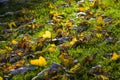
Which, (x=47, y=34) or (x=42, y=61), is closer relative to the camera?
(x=42, y=61)

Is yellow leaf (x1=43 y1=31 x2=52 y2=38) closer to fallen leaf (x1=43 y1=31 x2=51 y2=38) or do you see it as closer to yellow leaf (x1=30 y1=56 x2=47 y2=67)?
fallen leaf (x1=43 y1=31 x2=51 y2=38)

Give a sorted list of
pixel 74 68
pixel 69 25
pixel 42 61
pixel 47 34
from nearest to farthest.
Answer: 1. pixel 74 68
2. pixel 42 61
3. pixel 47 34
4. pixel 69 25

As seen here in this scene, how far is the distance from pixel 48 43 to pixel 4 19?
116 inches

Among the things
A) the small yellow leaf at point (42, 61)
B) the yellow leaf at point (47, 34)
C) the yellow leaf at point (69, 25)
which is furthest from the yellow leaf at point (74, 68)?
the yellow leaf at point (69, 25)

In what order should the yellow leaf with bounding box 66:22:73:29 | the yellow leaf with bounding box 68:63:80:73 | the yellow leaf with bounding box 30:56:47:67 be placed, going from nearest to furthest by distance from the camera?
the yellow leaf with bounding box 68:63:80:73 < the yellow leaf with bounding box 30:56:47:67 < the yellow leaf with bounding box 66:22:73:29

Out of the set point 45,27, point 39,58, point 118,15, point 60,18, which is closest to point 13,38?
point 45,27

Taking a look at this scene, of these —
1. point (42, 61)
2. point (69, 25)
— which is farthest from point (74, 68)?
point (69, 25)

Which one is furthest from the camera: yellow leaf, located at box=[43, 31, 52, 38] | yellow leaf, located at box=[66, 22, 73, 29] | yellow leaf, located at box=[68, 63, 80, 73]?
yellow leaf, located at box=[66, 22, 73, 29]

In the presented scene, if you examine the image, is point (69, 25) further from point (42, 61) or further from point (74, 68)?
point (74, 68)

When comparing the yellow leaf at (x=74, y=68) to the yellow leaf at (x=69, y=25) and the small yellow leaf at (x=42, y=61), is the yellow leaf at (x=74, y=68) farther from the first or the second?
the yellow leaf at (x=69, y=25)

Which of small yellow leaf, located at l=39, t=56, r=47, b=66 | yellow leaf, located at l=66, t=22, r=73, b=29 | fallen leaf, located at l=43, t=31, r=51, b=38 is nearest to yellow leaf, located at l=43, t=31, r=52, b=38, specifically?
fallen leaf, located at l=43, t=31, r=51, b=38

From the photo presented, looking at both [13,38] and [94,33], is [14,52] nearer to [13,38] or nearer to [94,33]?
[13,38]

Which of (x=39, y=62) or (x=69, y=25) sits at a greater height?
(x=69, y=25)

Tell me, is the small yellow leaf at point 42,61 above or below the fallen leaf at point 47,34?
below
